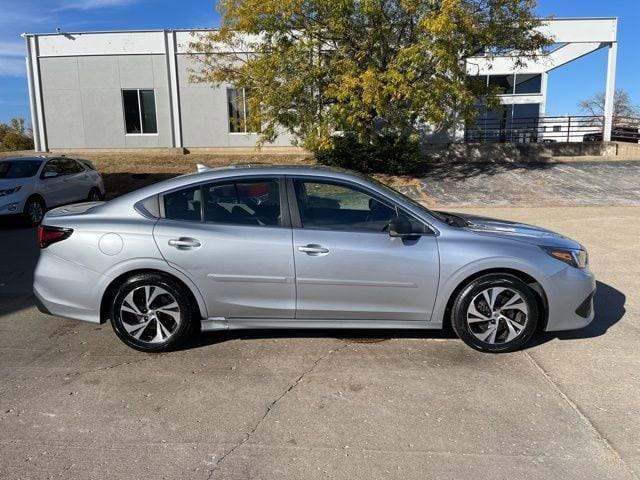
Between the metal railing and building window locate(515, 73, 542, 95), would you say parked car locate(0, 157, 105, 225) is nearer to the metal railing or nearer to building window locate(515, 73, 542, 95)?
the metal railing

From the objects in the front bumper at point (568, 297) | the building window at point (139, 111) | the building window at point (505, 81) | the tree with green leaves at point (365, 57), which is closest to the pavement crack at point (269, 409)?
the front bumper at point (568, 297)

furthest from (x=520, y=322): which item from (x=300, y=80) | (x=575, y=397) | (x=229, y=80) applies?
(x=229, y=80)

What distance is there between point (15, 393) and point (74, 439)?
2.98 feet

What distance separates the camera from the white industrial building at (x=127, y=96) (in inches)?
921

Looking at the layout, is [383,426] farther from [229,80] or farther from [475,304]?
[229,80]

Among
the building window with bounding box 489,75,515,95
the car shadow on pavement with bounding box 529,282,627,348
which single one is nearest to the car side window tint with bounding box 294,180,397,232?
the car shadow on pavement with bounding box 529,282,627,348

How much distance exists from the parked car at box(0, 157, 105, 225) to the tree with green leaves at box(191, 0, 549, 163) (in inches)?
235

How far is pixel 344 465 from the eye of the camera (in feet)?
9.68

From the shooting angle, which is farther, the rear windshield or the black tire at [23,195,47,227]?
the rear windshield

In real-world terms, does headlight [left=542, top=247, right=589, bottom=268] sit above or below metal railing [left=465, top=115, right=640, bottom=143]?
below

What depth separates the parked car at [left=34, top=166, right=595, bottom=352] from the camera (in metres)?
4.30

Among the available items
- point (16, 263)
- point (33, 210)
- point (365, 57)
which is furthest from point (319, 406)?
point (365, 57)

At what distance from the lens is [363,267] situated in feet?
14.0

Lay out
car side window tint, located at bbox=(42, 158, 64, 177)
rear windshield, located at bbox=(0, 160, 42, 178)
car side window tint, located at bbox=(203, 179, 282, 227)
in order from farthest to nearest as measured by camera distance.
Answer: car side window tint, located at bbox=(42, 158, 64, 177)
rear windshield, located at bbox=(0, 160, 42, 178)
car side window tint, located at bbox=(203, 179, 282, 227)
